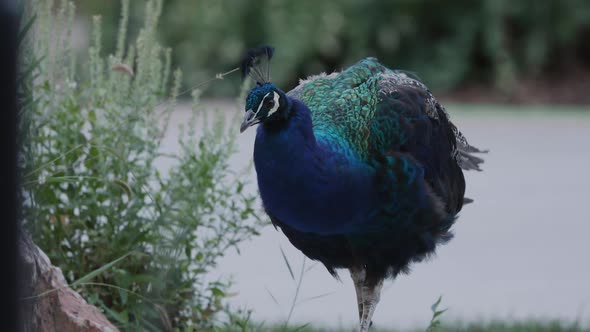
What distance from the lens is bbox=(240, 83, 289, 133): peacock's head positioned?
276 centimetres

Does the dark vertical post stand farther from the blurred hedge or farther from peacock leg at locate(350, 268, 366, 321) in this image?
the blurred hedge

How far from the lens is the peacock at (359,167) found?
285cm

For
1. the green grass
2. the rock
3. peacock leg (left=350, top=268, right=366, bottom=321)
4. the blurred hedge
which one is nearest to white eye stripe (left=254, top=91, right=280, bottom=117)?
the rock

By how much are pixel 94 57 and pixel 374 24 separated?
955 cm

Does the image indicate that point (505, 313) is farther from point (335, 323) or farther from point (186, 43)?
point (186, 43)

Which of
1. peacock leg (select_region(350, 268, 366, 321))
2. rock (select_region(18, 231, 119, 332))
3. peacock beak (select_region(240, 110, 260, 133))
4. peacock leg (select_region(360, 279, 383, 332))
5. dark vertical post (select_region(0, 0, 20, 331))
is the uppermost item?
peacock beak (select_region(240, 110, 260, 133))

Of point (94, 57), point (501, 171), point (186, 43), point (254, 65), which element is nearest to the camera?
point (254, 65)

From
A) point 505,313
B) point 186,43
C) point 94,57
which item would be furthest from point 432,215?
point 186,43

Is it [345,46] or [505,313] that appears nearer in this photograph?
[505,313]

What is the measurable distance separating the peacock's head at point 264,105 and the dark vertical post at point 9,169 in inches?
64.4

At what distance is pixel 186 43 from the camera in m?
12.5

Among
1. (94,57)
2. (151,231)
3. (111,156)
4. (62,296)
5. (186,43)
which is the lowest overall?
(62,296)

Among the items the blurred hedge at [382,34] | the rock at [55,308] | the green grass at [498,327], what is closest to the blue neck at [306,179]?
the rock at [55,308]

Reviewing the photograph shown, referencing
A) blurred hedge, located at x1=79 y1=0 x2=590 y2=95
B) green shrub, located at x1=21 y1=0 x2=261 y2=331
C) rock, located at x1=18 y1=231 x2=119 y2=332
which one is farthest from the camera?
blurred hedge, located at x1=79 y1=0 x2=590 y2=95
